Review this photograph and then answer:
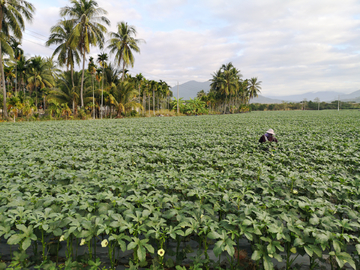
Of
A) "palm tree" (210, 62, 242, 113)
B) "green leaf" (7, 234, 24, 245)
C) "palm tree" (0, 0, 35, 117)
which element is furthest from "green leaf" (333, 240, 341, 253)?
"palm tree" (210, 62, 242, 113)

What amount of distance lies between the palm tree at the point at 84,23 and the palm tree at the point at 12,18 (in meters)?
5.28

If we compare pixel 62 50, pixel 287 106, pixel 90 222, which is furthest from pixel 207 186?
pixel 287 106

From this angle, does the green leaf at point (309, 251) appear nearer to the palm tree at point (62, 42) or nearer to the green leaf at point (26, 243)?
the green leaf at point (26, 243)

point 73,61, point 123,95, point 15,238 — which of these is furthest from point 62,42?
point 15,238

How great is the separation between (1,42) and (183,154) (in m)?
28.8

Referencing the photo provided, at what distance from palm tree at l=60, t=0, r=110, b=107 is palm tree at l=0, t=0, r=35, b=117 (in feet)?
17.3

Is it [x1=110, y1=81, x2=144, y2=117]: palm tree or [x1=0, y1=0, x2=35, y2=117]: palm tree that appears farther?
[x1=110, y1=81, x2=144, y2=117]: palm tree

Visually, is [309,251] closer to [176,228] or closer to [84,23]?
[176,228]

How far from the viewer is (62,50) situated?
2975cm

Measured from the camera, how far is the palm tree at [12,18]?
21922 millimetres

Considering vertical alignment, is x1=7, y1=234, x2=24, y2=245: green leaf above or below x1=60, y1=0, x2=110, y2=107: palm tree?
below

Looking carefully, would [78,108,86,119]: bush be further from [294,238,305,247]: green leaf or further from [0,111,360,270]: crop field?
[294,238,305,247]: green leaf

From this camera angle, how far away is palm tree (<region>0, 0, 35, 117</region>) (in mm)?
21922

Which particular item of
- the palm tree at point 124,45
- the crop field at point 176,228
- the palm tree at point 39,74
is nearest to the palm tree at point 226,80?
the palm tree at point 124,45
